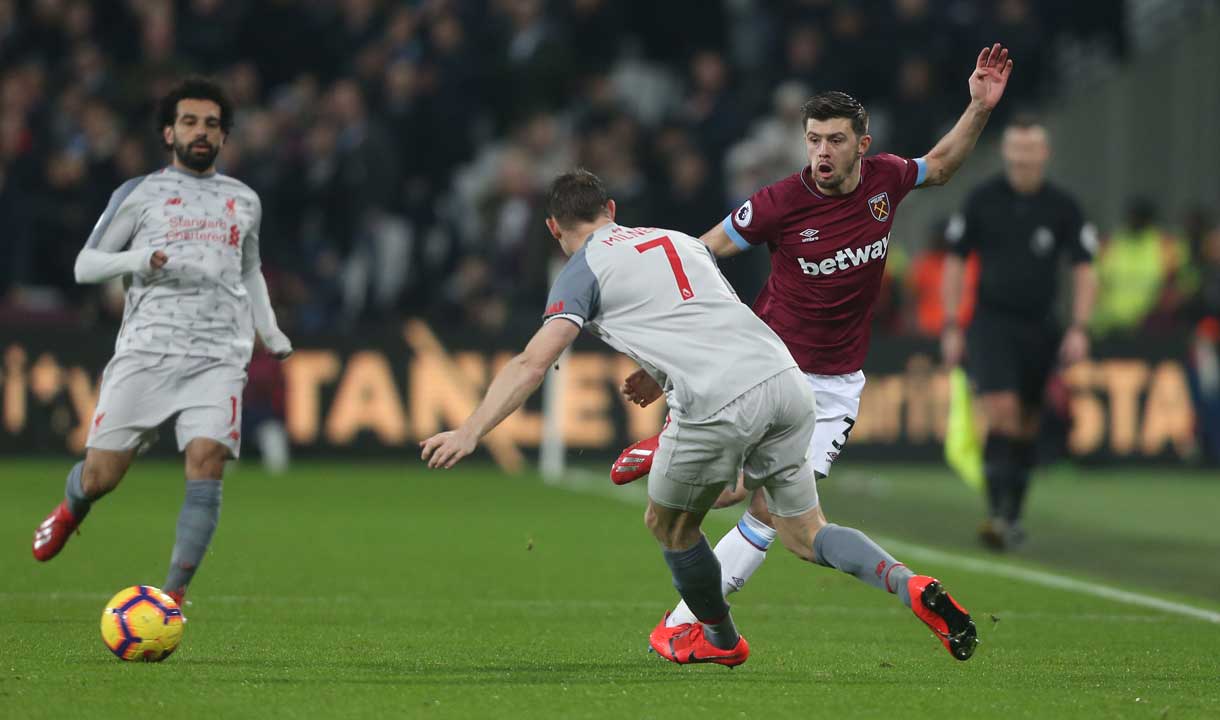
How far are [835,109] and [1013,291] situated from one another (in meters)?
5.07

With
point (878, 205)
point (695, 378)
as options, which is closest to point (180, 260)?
point (695, 378)

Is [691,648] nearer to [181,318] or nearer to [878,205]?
[878,205]

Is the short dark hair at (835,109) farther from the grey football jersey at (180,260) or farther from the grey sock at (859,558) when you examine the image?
the grey football jersey at (180,260)

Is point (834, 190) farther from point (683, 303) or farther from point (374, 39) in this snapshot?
point (374, 39)

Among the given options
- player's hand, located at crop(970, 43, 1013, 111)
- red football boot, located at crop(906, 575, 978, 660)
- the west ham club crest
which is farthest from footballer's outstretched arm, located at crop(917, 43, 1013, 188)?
red football boot, located at crop(906, 575, 978, 660)

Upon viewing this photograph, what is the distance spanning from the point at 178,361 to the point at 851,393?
106 inches

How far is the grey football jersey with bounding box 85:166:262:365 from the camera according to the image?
776 centimetres

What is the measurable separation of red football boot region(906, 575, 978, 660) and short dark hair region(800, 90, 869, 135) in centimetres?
180

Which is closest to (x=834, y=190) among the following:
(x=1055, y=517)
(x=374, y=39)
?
(x=1055, y=517)

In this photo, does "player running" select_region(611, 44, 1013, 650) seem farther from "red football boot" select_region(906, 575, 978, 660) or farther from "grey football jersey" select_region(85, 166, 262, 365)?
"grey football jersey" select_region(85, 166, 262, 365)

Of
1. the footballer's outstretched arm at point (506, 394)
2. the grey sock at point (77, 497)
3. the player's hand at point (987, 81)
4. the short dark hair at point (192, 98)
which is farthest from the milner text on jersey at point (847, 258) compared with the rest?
the grey sock at point (77, 497)

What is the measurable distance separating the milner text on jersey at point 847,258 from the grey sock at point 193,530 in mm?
2493

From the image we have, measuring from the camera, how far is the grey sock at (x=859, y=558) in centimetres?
643

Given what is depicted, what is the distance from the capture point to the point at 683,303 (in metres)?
6.38
